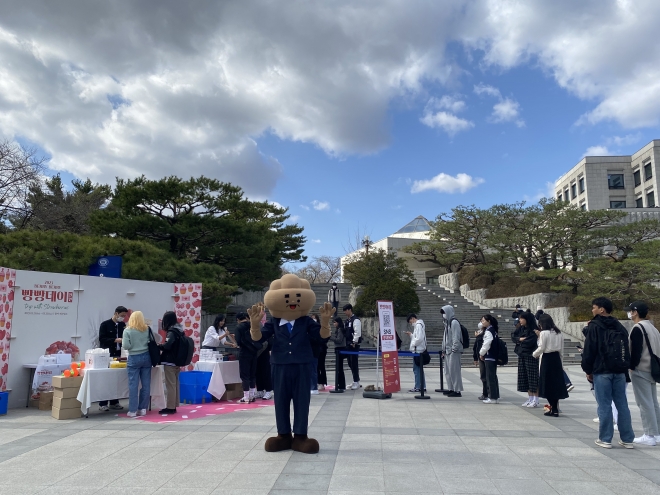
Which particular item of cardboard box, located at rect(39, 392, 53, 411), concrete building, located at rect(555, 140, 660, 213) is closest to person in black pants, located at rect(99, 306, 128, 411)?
cardboard box, located at rect(39, 392, 53, 411)

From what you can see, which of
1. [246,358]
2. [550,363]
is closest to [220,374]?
[246,358]

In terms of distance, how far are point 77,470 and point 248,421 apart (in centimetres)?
295

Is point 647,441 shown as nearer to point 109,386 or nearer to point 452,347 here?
point 452,347

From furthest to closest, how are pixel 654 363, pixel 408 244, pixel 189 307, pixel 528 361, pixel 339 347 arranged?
1. pixel 408 244
2. pixel 189 307
3. pixel 339 347
4. pixel 528 361
5. pixel 654 363

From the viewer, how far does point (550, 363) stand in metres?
8.11

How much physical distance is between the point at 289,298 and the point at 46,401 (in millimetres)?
5535

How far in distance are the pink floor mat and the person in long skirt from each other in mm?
4723

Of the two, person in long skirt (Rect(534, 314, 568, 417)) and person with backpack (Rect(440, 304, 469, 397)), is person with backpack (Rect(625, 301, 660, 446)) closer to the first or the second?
person in long skirt (Rect(534, 314, 568, 417))

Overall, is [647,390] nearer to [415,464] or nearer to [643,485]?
[643,485]

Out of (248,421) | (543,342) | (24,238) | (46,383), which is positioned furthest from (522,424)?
(24,238)

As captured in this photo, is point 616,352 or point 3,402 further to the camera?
point 3,402

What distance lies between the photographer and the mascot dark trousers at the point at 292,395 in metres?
5.57

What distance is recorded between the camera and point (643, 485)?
14.7 feet

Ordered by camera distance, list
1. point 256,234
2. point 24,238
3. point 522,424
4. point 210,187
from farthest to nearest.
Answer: point 256,234, point 210,187, point 24,238, point 522,424
